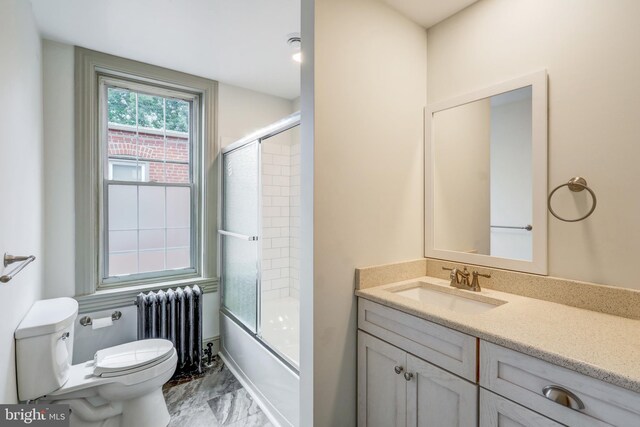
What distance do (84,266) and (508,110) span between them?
2.90 metres

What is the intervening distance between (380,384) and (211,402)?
1362mm

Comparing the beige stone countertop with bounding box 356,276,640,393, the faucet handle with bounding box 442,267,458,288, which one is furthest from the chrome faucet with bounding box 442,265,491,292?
the beige stone countertop with bounding box 356,276,640,393

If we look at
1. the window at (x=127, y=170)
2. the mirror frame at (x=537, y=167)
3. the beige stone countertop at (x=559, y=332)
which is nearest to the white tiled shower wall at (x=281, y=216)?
the window at (x=127, y=170)

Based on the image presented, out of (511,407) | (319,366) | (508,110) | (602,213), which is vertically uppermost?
(508,110)

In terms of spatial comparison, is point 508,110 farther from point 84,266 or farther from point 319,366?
point 84,266

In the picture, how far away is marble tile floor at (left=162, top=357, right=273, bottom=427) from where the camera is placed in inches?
74.3

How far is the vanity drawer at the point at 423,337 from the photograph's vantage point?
104 cm

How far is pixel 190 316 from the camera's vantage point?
2475mm

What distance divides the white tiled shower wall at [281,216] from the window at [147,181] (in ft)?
2.24

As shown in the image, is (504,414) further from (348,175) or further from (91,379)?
(91,379)

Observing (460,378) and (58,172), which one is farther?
(58,172)

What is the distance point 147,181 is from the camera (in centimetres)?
257

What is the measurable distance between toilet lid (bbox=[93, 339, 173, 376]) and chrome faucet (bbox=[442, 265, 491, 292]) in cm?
176

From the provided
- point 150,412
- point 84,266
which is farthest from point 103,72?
point 150,412
